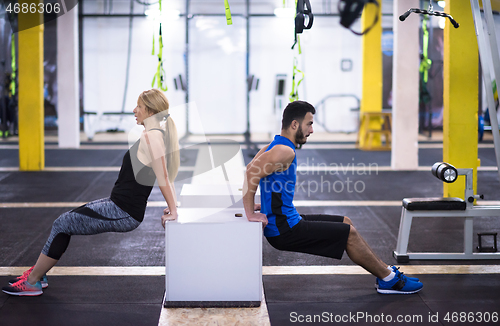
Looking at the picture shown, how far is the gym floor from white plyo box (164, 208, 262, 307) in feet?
0.34

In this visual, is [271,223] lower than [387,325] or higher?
higher

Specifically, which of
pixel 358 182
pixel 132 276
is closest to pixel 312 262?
pixel 132 276

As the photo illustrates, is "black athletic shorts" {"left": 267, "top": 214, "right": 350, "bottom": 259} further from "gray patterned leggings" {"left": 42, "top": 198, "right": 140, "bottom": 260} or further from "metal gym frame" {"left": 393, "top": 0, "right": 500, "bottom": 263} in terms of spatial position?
"metal gym frame" {"left": 393, "top": 0, "right": 500, "bottom": 263}

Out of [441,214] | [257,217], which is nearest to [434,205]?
[441,214]

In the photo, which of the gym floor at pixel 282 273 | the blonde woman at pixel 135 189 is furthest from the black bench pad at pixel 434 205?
the blonde woman at pixel 135 189

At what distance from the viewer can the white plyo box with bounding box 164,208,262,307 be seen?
9.88 ft

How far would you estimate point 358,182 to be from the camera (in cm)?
769

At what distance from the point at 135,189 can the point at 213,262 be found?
0.64m

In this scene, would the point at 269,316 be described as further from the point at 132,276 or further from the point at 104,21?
the point at 104,21

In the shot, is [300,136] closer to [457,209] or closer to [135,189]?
[135,189]

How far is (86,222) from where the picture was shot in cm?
309

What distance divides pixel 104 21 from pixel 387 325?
14.5 metres

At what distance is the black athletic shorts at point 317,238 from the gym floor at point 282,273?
1.13ft

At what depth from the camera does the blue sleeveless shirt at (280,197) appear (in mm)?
3031
